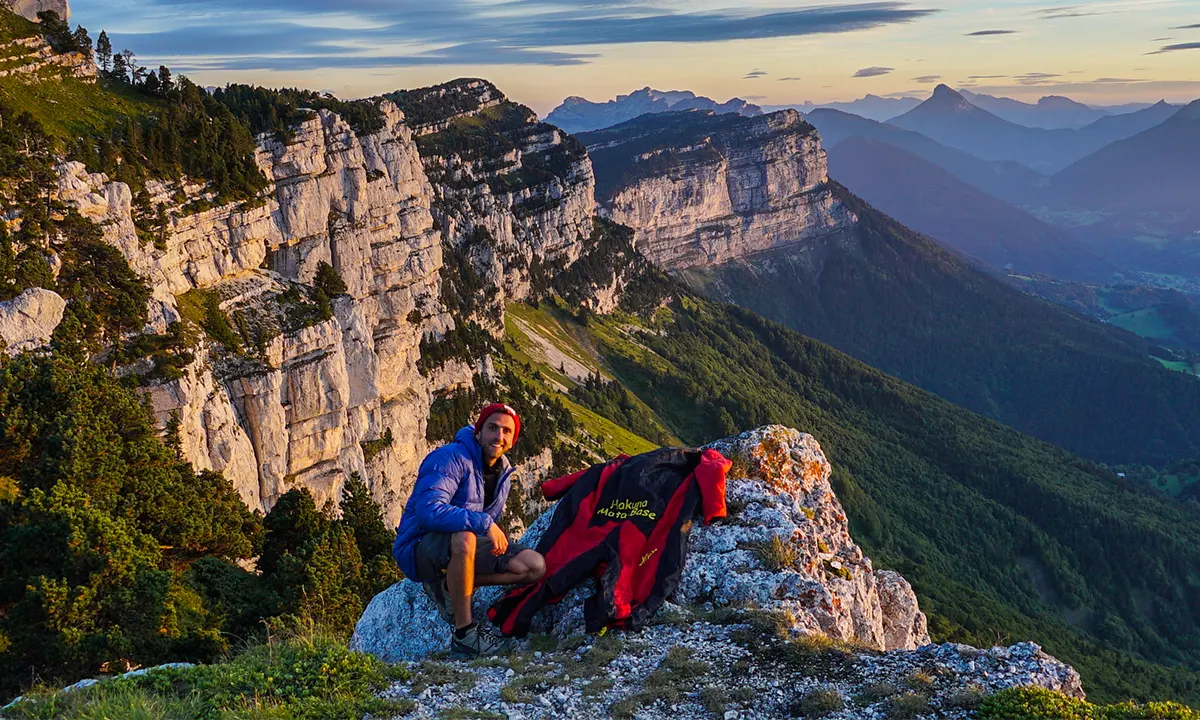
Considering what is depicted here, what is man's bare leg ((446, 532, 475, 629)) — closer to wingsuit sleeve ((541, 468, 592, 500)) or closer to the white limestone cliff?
wingsuit sleeve ((541, 468, 592, 500))

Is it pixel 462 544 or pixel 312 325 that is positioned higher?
pixel 462 544

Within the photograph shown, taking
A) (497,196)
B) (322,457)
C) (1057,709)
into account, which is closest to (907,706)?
(1057,709)

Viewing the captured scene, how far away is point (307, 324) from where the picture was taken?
49375 mm

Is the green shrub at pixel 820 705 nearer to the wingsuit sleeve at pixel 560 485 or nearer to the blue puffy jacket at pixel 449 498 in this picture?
the blue puffy jacket at pixel 449 498

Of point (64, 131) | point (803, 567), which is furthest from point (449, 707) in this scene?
point (64, 131)

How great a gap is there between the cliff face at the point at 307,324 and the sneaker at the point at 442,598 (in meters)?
28.9

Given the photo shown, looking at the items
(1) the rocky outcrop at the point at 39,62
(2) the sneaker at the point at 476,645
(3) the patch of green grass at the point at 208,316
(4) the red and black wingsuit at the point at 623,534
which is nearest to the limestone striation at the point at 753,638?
(4) the red and black wingsuit at the point at 623,534

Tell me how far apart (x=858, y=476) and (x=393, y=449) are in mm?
103086

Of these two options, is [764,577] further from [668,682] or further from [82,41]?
[82,41]

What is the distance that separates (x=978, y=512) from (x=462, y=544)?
147m

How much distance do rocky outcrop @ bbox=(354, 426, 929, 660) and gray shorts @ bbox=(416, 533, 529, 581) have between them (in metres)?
1.63

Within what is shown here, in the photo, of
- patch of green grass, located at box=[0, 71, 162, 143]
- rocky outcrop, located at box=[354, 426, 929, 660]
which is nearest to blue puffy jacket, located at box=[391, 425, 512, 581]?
rocky outcrop, located at box=[354, 426, 929, 660]

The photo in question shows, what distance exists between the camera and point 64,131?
42.3 meters

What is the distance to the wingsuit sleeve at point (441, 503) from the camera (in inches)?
472
